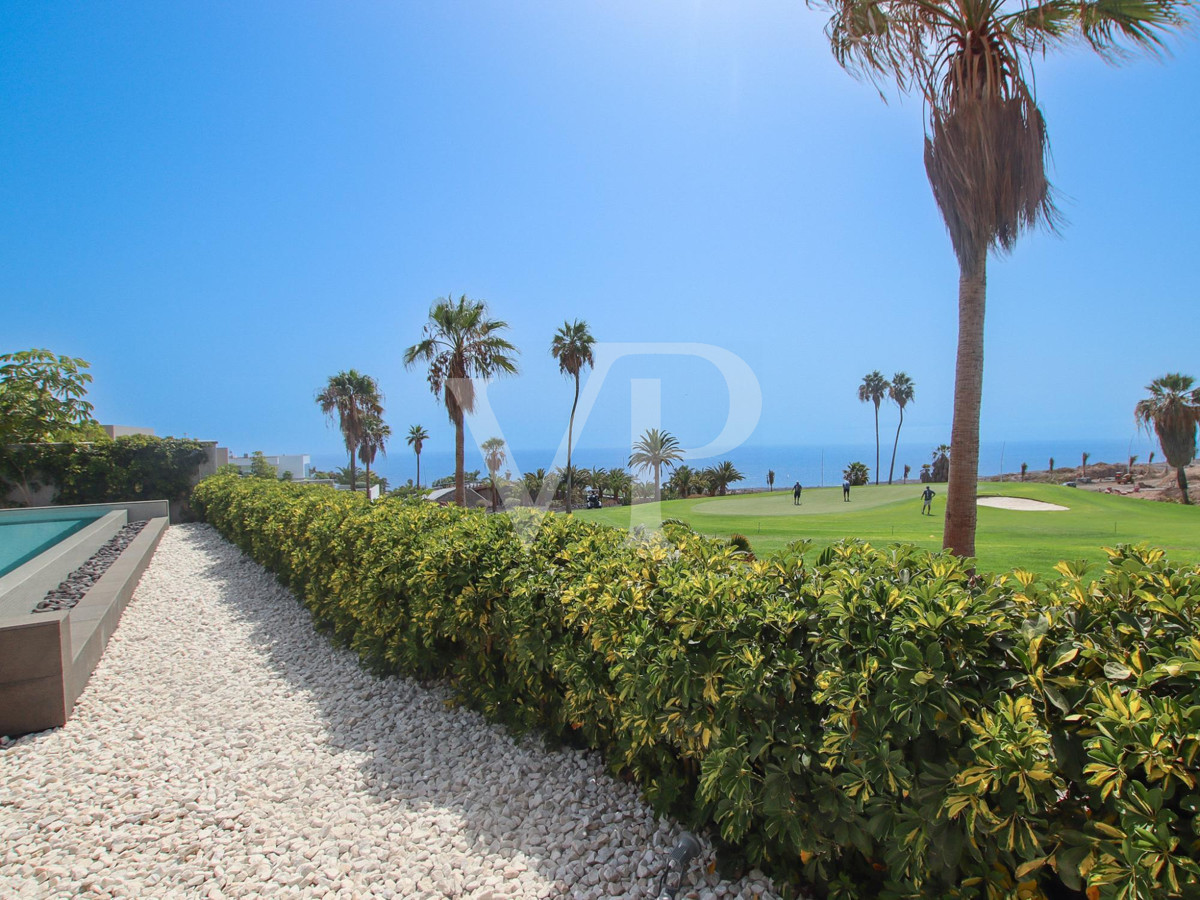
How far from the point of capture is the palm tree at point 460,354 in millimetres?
17125

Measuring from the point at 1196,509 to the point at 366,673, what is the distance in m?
29.3

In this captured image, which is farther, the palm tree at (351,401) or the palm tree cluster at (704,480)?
the palm tree cluster at (704,480)

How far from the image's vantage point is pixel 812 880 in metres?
2.14

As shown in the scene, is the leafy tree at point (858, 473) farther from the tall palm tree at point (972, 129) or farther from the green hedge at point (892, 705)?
the green hedge at point (892, 705)

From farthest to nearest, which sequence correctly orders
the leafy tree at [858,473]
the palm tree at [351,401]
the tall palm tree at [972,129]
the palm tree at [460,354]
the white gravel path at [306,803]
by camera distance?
the leafy tree at [858,473] < the palm tree at [351,401] < the palm tree at [460,354] < the tall palm tree at [972,129] < the white gravel path at [306,803]

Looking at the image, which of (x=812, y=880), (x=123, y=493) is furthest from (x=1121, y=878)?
(x=123, y=493)

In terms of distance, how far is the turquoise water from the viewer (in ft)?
37.3

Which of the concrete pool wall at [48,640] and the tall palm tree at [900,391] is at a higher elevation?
the tall palm tree at [900,391]

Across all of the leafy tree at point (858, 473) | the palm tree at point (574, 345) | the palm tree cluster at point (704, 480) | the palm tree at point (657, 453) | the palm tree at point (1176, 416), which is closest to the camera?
the palm tree at point (657, 453)

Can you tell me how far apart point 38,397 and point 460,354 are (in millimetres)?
13829

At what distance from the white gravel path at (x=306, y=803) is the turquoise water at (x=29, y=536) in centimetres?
937

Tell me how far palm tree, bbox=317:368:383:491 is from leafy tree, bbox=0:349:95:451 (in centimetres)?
1717

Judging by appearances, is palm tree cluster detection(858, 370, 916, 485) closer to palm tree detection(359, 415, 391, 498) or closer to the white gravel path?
palm tree detection(359, 415, 391, 498)

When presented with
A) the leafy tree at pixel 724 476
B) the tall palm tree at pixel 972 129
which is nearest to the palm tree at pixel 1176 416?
the leafy tree at pixel 724 476
